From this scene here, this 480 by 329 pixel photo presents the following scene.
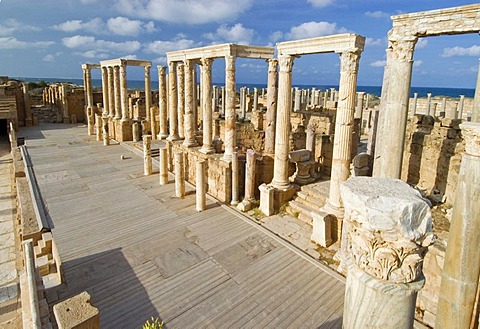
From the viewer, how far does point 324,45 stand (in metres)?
8.14

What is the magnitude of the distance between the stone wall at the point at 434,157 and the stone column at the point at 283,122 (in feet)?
13.5

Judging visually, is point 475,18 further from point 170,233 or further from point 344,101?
point 170,233

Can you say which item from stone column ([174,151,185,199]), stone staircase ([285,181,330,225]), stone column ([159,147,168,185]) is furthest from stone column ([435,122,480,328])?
stone column ([159,147,168,185])

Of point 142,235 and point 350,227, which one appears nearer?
point 350,227

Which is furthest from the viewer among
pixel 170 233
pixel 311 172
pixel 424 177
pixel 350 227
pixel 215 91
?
pixel 215 91

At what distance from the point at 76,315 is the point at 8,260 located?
7.26 metres

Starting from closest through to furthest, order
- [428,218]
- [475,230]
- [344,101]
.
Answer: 1. [428,218]
2. [475,230]
3. [344,101]

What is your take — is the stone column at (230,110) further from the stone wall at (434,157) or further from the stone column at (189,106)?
the stone wall at (434,157)

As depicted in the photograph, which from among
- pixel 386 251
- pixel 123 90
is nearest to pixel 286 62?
pixel 386 251

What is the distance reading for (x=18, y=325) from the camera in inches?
247

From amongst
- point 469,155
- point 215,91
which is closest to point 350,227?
point 469,155

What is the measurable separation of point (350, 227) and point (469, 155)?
336cm

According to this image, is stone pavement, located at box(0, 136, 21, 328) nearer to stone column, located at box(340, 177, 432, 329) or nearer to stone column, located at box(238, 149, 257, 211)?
stone column, located at box(238, 149, 257, 211)

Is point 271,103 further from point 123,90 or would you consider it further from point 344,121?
point 123,90
